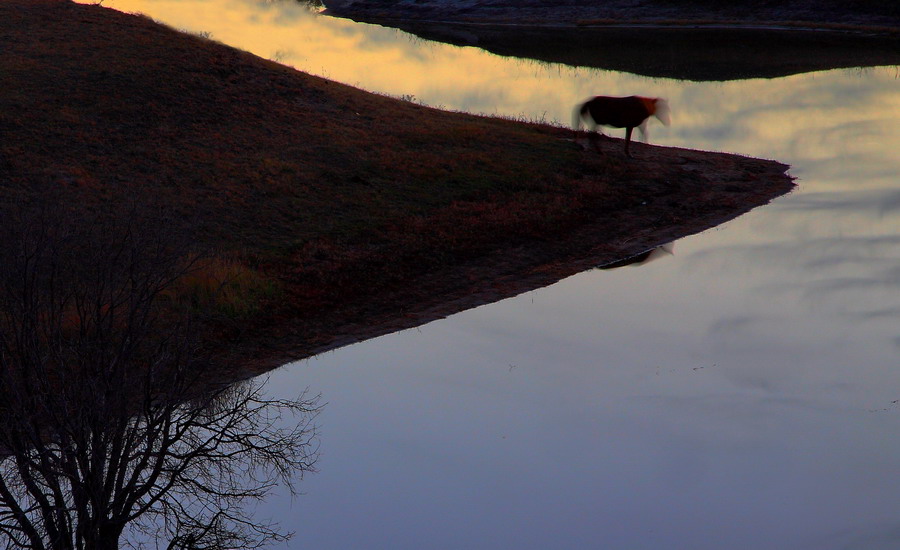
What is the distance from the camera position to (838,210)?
21234 mm

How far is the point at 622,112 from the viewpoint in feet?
81.4

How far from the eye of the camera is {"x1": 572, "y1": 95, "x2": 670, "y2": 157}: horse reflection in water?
2464cm

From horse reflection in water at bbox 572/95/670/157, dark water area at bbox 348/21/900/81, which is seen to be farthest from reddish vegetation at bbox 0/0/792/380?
dark water area at bbox 348/21/900/81

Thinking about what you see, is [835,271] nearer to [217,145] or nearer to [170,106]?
[217,145]

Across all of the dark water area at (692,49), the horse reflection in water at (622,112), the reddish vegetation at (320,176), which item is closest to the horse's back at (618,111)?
the horse reflection in water at (622,112)

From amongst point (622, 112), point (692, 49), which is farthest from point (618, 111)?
point (692, 49)

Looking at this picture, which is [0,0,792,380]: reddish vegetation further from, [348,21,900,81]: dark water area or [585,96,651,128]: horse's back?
[348,21,900,81]: dark water area

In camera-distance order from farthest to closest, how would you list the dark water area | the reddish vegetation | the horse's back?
the dark water area
the horse's back
the reddish vegetation

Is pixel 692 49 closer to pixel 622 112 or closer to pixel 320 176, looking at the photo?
pixel 622 112

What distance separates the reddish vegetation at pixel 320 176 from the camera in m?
16.2

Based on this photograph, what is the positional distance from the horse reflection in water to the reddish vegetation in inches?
31.9

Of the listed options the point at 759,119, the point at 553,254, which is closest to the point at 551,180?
the point at 553,254

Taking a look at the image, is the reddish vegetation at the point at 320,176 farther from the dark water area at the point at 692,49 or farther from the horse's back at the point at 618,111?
the dark water area at the point at 692,49

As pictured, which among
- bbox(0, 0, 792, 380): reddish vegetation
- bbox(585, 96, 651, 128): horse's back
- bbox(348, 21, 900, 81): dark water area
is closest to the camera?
bbox(0, 0, 792, 380): reddish vegetation
